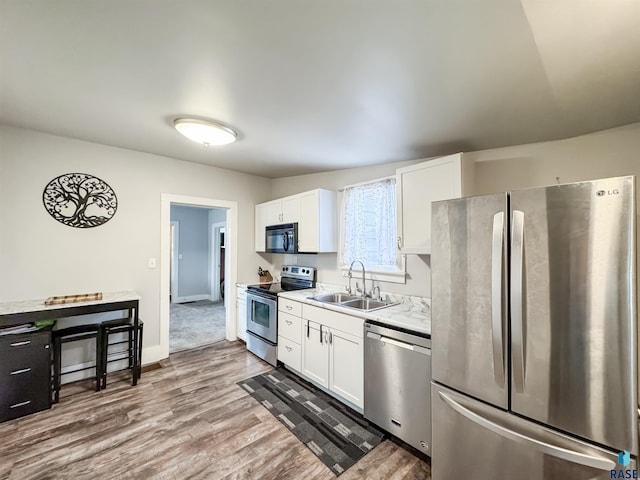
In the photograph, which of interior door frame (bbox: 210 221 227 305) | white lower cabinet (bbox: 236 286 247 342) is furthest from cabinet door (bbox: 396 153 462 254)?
interior door frame (bbox: 210 221 227 305)

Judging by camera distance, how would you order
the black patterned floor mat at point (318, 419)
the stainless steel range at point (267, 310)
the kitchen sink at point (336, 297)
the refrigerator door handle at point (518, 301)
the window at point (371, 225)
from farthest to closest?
the stainless steel range at point (267, 310)
the kitchen sink at point (336, 297)
the window at point (371, 225)
the black patterned floor mat at point (318, 419)
the refrigerator door handle at point (518, 301)

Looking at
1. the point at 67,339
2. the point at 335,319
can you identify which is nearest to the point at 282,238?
the point at 335,319

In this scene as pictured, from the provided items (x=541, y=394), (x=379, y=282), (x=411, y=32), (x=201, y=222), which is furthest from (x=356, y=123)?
(x=201, y=222)

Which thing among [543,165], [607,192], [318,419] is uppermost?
[543,165]

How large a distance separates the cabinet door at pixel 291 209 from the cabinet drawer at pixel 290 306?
3.53 feet

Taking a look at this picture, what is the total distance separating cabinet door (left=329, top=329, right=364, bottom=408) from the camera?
2299 millimetres

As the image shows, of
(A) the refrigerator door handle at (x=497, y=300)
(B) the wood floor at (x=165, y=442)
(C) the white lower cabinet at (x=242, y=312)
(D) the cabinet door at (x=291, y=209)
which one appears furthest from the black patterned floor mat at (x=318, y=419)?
(D) the cabinet door at (x=291, y=209)

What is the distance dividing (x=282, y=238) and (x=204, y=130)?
5.87ft

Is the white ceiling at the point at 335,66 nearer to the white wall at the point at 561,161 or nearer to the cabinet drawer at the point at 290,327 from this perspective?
the white wall at the point at 561,161

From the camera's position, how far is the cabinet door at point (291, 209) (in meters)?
3.55

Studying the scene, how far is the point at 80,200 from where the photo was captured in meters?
2.84

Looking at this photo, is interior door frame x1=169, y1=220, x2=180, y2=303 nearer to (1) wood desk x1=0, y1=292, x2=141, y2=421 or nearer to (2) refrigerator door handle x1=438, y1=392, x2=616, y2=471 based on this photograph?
(1) wood desk x1=0, y1=292, x2=141, y2=421

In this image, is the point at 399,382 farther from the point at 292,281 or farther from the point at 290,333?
the point at 292,281

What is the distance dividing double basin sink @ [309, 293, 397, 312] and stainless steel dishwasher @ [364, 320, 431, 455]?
57cm
